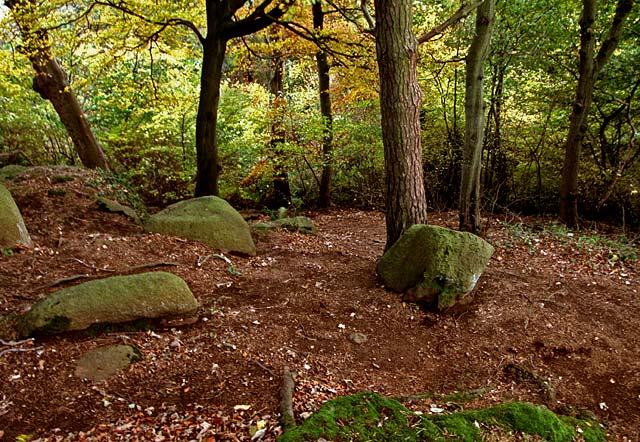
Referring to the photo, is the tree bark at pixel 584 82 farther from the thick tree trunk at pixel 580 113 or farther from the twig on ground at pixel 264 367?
the twig on ground at pixel 264 367

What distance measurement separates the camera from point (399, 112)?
463 centimetres

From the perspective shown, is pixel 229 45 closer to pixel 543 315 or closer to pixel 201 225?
pixel 201 225

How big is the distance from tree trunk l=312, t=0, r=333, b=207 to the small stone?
670 centimetres

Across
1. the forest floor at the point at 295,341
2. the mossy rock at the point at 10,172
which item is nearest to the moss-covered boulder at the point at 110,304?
the forest floor at the point at 295,341

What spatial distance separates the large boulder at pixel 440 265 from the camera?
4184 mm

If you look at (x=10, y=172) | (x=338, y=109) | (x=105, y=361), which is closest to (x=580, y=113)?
(x=338, y=109)

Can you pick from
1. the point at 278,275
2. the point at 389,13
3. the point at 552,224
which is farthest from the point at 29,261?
the point at 552,224

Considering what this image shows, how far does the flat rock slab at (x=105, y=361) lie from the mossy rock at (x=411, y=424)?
62.4 inches

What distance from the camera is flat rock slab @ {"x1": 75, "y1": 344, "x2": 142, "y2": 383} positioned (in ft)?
9.17

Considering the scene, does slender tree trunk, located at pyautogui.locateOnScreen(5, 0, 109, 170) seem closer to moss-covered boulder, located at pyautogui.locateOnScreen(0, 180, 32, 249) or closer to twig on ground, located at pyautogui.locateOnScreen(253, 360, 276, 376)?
moss-covered boulder, located at pyautogui.locateOnScreen(0, 180, 32, 249)

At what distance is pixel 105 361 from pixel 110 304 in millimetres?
539

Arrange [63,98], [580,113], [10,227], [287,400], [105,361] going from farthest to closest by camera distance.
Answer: [63,98] < [580,113] < [10,227] < [105,361] < [287,400]

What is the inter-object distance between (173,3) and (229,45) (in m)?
2.82

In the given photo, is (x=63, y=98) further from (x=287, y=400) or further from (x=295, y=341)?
(x=287, y=400)
